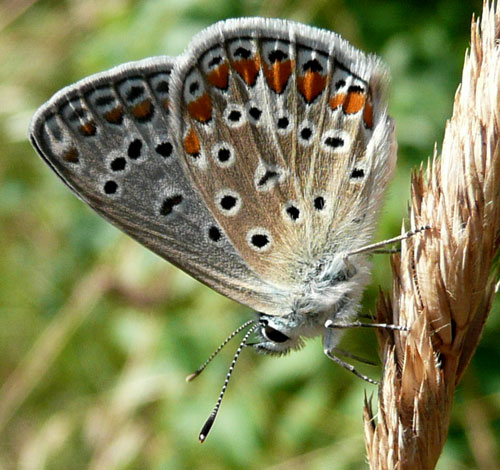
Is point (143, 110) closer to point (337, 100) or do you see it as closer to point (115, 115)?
point (115, 115)

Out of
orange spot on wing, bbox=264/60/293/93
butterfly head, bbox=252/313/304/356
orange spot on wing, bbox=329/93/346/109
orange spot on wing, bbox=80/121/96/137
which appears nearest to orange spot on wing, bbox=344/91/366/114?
orange spot on wing, bbox=329/93/346/109

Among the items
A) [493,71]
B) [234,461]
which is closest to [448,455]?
[234,461]

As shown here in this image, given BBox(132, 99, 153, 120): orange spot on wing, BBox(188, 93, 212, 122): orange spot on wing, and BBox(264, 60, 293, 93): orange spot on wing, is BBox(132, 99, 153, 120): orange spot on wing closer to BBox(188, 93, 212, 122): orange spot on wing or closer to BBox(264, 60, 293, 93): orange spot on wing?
BBox(188, 93, 212, 122): orange spot on wing

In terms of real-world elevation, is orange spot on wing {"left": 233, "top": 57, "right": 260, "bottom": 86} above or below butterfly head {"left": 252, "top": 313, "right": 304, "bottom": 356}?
above

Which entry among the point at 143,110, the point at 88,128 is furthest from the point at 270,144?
the point at 88,128

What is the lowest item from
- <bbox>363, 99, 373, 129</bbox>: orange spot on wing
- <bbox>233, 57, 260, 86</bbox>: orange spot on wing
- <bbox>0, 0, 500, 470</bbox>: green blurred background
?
<bbox>0, 0, 500, 470</bbox>: green blurred background

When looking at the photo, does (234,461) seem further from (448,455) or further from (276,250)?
(276,250)

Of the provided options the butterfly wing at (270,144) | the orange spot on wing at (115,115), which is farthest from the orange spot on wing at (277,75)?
the orange spot on wing at (115,115)

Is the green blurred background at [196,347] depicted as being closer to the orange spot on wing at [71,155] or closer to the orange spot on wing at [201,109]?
A: the orange spot on wing at [201,109]
